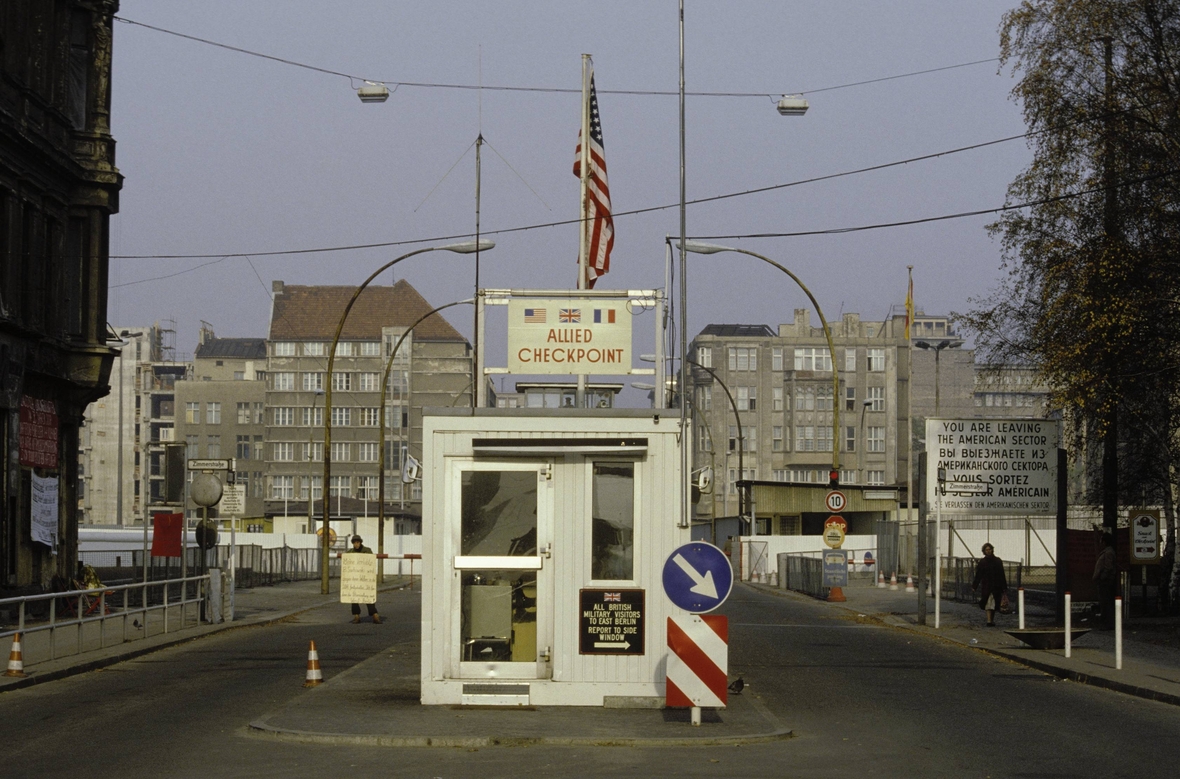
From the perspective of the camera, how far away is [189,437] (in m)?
132

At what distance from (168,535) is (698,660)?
18.6 m

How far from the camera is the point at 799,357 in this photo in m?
118

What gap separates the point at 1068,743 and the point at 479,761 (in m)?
5.13

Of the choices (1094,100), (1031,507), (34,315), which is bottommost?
(1031,507)

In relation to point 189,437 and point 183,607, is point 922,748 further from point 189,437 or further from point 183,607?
point 189,437

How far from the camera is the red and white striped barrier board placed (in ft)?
43.0

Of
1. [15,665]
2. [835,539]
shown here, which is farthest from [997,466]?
[15,665]

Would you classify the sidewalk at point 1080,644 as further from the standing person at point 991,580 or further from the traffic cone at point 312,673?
the traffic cone at point 312,673

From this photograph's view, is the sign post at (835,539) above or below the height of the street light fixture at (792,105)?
below

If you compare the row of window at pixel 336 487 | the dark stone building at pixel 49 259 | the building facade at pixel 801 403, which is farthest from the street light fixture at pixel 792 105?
the row of window at pixel 336 487

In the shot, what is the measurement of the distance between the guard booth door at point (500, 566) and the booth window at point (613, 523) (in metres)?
0.46

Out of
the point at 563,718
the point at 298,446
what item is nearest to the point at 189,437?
the point at 298,446

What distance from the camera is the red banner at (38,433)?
32.3m

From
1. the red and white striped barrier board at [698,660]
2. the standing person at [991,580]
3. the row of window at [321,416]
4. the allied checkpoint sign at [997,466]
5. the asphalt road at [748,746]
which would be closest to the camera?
the asphalt road at [748,746]
